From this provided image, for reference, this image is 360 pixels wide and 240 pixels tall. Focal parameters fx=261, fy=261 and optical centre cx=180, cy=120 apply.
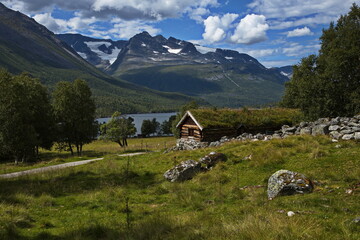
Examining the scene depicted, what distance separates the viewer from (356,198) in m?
9.34

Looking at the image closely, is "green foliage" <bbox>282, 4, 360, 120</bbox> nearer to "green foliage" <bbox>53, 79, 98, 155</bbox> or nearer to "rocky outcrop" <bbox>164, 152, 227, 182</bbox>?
"rocky outcrop" <bbox>164, 152, 227, 182</bbox>

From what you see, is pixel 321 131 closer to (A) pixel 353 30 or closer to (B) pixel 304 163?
(B) pixel 304 163

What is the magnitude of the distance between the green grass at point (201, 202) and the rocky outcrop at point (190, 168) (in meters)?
0.81

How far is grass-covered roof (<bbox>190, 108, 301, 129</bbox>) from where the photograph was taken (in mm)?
33719

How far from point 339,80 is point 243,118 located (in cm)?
1223

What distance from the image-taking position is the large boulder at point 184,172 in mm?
16438

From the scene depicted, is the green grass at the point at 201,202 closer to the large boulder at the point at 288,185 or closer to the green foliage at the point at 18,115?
the large boulder at the point at 288,185

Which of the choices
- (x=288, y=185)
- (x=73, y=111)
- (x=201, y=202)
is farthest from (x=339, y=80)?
(x=73, y=111)

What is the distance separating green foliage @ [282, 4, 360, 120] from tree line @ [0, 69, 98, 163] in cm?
3485

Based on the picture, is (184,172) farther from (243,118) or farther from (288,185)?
(243,118)

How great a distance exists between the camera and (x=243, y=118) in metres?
35.7

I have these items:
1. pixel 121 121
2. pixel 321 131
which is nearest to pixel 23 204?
pixel 321 131

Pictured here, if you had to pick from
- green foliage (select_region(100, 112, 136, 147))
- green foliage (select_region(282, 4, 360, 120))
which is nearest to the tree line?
green foliage (select_region(100, 112, 136, 147))

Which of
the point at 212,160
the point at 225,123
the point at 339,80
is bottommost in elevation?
the point at 212,160
